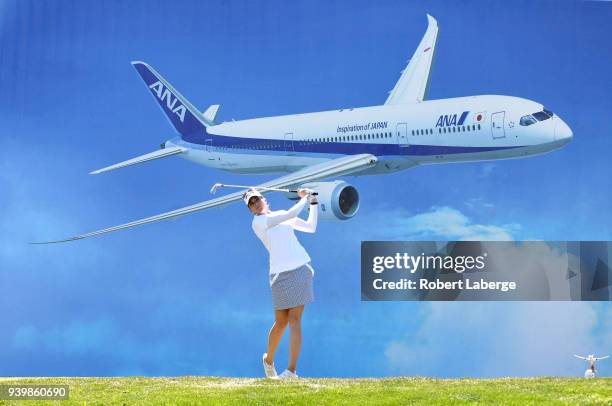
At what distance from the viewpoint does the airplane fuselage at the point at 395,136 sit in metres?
13.0

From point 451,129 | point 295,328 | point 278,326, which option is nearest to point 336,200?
point 451,129

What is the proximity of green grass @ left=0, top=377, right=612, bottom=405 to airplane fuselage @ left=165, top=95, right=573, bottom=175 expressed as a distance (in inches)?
188

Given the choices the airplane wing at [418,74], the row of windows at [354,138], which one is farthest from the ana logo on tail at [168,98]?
the airplane wing at [418,74]

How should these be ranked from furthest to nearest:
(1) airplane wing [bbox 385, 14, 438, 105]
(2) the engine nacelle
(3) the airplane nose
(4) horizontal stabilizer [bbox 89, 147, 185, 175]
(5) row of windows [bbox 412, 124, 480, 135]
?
(4) horizontal stabilizer [bbox 89, 147, 185, 175]
(1) airplane wing [bbox 385, 14, 438, 105]
(5) row of windows [bbox 412, 124, 480, 135]
(3) the airplane nose
(2) the engine nacelle

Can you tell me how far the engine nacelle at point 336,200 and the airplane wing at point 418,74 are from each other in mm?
2001

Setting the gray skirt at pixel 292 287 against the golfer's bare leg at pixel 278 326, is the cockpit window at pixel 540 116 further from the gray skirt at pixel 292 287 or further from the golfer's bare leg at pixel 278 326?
the golfer's bare leg at pixel 278 326

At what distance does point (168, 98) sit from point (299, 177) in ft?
9.46

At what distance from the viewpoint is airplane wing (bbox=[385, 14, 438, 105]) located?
13375mm

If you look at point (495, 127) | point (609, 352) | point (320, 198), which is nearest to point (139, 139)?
point (320, 198)

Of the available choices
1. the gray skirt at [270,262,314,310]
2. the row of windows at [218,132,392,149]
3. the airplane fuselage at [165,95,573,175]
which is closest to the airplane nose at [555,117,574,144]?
the airplane fuselage at [165,95,573,175]

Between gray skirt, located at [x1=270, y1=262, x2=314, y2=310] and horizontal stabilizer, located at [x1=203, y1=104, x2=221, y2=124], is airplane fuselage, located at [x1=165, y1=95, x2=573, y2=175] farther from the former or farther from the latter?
gray skirt, located at [x1=270, y1=262, x2=314, y2=310]

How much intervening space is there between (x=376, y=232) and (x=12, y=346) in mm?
6088

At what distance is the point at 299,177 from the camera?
43.8 feet

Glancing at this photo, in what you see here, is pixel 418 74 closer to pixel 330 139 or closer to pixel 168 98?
pixel 330 139
